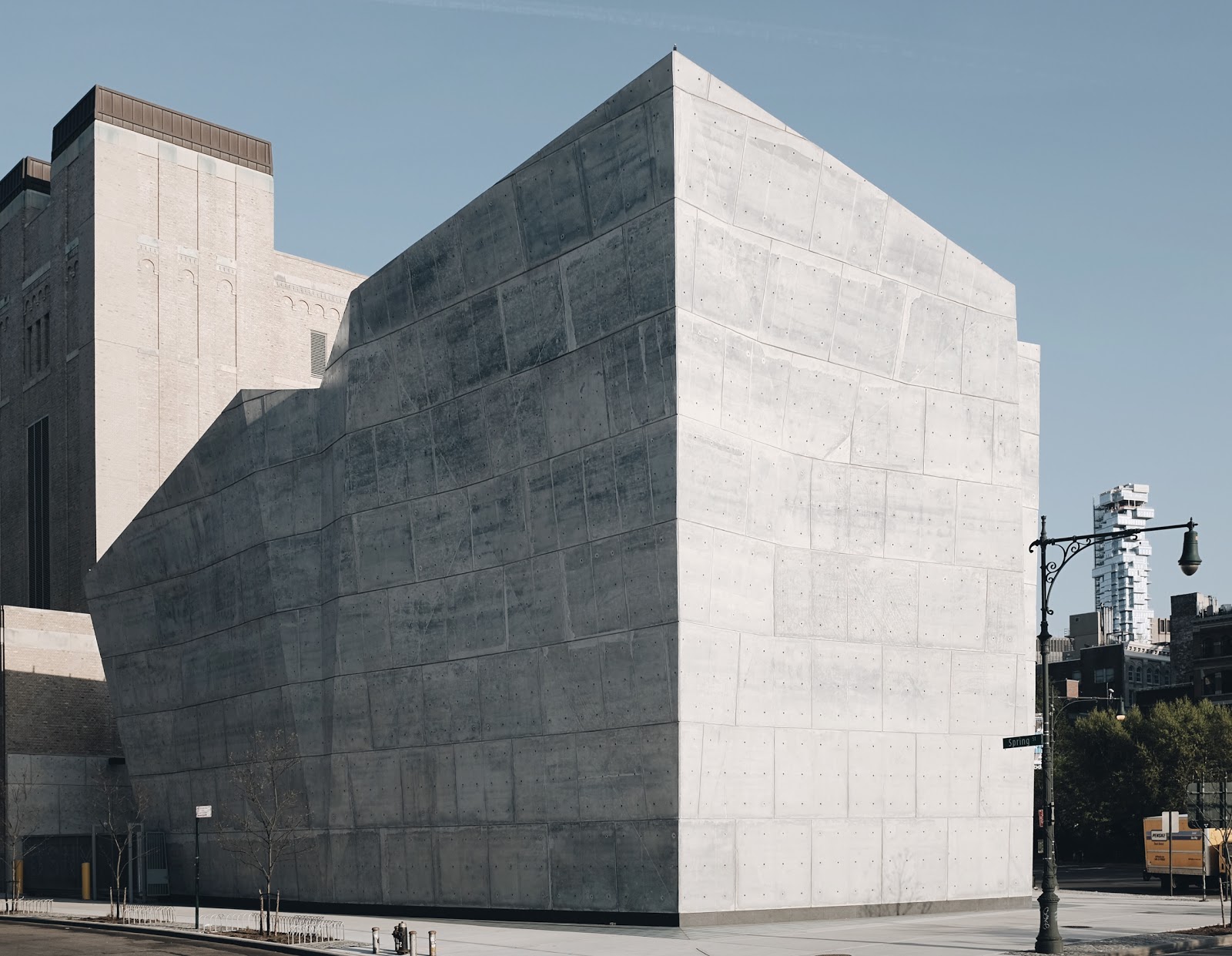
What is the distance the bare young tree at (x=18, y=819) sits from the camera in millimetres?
53209

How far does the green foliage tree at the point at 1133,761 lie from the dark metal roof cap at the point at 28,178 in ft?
225

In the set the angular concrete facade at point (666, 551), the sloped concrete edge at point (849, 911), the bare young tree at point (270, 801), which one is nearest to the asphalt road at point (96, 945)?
the bare young tree at point (270, 801)

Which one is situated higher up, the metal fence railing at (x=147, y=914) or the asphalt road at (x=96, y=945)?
the asphalt road at (x=96, y=945)

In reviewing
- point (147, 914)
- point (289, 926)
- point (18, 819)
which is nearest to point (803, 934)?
point (289, 926)

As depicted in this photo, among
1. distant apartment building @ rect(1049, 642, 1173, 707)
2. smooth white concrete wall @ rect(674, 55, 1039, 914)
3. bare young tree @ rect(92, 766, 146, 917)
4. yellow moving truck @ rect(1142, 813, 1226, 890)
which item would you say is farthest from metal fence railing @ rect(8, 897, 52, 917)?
distant apartment building @ rect(1049, 642, 1173, 707)

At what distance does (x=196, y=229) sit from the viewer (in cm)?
7212

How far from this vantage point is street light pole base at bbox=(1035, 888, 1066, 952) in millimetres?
25391

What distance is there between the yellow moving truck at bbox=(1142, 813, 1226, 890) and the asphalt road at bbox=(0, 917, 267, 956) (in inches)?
1283

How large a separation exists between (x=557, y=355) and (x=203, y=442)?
1705 cm

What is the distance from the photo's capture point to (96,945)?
32688 mm

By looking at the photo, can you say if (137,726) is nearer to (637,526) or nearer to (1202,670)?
(637,526)

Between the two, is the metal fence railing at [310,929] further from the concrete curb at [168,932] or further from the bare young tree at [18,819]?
the bare young tree at [18,819]

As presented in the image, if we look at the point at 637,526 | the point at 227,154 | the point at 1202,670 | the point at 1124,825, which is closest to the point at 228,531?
the point at 637,526

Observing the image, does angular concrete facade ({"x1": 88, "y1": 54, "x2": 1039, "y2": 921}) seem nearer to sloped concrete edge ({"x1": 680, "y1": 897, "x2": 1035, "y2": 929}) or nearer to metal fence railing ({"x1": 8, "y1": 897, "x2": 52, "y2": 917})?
sloped concrete edge ({"x1": 680, "y1": 897, "x2": 1035, "y2": 929})
